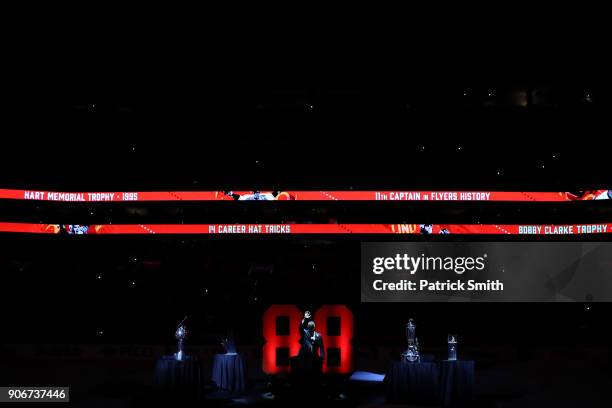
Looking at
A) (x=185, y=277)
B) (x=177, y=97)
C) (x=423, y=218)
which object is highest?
(x=177, y=97)

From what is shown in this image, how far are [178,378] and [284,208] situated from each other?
375 inches

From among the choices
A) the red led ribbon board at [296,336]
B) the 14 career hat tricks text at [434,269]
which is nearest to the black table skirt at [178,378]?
the red led ribbon board at [296,336]

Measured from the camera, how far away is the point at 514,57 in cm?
1659

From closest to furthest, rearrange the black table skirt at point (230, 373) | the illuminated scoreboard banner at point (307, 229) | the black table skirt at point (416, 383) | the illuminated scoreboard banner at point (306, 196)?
the black table skirt at point (416, 383) → the black table skirt at point (230, 373) → the illuminated scoreboard banner at point (307, 229) → the illuminated scoreboard banner at point (306, 196)

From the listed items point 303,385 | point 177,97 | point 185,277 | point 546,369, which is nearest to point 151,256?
point 185,277

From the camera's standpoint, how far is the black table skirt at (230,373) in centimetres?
1066

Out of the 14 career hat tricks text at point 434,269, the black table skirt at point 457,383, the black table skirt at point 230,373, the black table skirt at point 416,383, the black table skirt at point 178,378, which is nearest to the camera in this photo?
the black table skirt at point 416,383

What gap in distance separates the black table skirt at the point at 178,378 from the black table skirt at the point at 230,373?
1.44 m

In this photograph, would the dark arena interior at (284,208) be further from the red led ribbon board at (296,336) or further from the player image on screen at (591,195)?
the red led ribbon board at (296,336)

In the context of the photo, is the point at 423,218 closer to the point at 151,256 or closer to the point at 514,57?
the point at 514,57

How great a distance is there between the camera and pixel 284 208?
18250 mm

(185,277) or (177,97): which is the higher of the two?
(177,97)

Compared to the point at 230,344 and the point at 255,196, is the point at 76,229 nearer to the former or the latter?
the point at 255,196

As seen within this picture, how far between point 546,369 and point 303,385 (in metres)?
6.12
